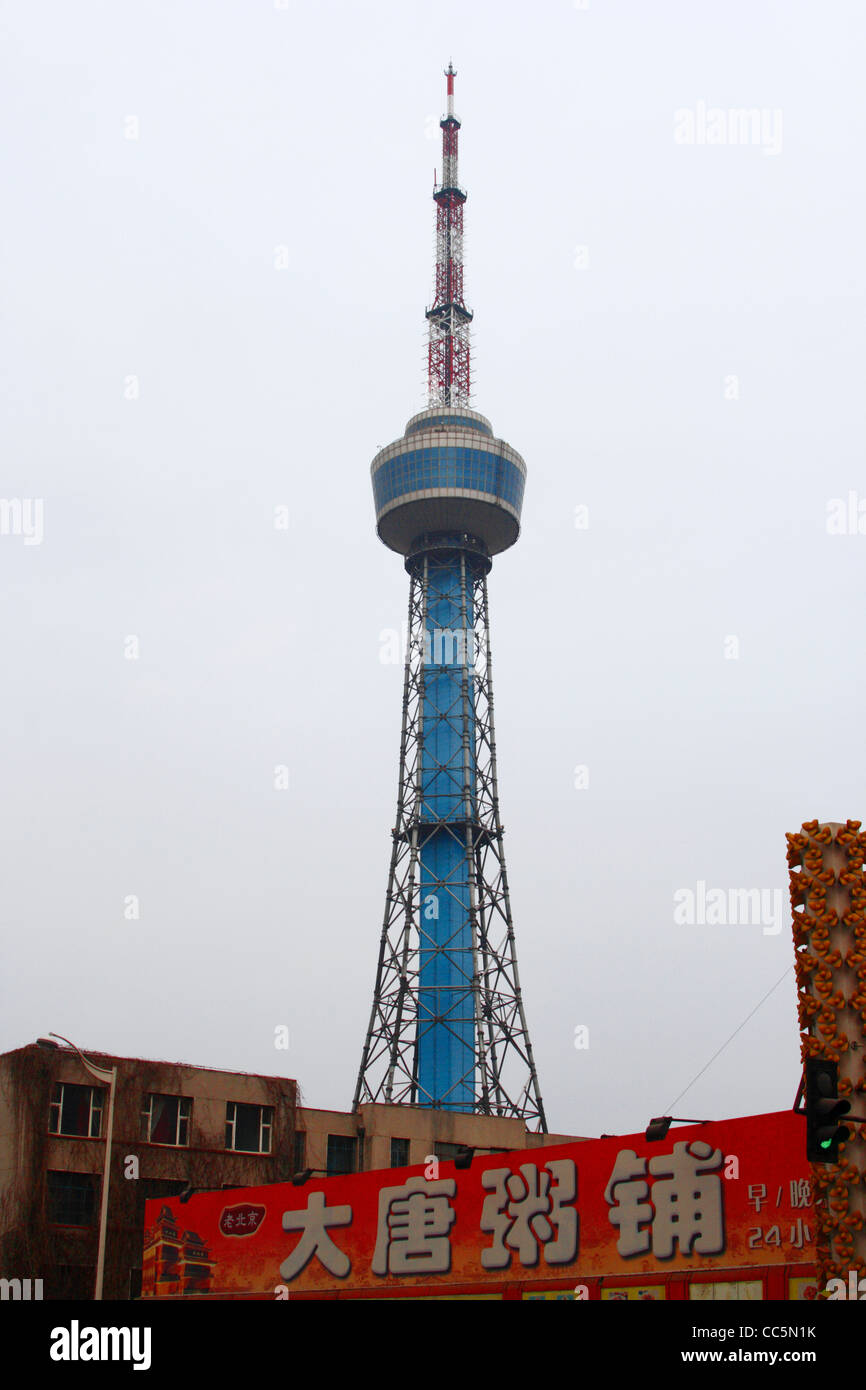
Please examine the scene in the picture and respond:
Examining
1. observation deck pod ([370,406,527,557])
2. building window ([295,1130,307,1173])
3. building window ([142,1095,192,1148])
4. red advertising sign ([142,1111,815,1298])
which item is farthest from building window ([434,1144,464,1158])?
observation deck pod ([370,406,527,557])

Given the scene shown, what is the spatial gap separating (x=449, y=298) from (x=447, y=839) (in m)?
46.3

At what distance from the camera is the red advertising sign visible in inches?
1089

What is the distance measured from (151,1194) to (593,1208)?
29.2m

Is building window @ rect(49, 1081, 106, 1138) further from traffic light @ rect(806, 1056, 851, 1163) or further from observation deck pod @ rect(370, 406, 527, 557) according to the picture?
observation deck pod @ rect(370, 406, 527, 557)

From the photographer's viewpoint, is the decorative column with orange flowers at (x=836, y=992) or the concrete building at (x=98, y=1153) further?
the concrete building at (x=98, y=1153)

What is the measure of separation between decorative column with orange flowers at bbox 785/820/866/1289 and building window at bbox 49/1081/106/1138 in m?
36.5

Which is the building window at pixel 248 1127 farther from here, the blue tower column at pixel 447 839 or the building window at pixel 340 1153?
the blue tower column at pixel 447 839

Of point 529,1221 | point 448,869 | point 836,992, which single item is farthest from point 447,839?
point 836,992

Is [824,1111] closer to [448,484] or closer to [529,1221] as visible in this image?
[529,1221]

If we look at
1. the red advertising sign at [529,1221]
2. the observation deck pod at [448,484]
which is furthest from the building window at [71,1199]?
the observation deck pod at [448,484]

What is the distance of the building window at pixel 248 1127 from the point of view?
188 ft

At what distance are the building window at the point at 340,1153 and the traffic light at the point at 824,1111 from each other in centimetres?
4485

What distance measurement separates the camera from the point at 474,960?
3939 inches
